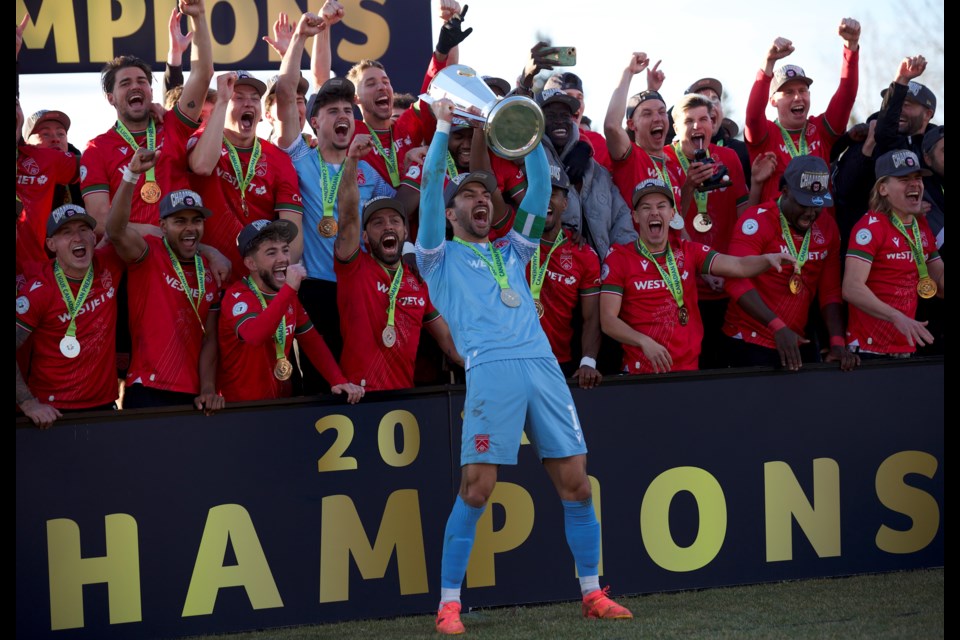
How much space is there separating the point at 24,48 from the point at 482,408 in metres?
5.47

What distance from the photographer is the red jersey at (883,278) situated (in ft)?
23.0

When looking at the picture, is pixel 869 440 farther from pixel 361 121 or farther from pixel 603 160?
pixel 361 121

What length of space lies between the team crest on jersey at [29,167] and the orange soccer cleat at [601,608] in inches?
154

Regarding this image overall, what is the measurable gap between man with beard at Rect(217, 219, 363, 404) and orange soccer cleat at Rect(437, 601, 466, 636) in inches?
46.5

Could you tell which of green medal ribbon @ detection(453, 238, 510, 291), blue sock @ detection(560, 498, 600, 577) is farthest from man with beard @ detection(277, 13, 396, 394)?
blue sock @ detection(560, 498, 600, 577)

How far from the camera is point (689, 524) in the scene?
257 inches

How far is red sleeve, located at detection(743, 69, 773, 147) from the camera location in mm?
7875

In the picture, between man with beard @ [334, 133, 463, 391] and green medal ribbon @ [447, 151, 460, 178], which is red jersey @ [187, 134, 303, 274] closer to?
man with beard @ [334, 133, 463, 391]

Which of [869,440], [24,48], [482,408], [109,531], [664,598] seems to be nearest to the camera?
[482,408]

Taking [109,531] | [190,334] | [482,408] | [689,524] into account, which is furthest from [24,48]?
[689,524]

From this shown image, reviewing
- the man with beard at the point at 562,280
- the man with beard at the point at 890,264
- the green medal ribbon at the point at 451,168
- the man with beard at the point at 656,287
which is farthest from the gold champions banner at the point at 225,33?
the man with beard at the point at 890,264

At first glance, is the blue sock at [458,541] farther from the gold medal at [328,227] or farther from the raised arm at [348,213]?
the gold medal at [328,227]

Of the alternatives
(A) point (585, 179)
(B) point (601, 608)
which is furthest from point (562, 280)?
(B) point (601, 608)

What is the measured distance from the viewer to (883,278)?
7047 millimetres
